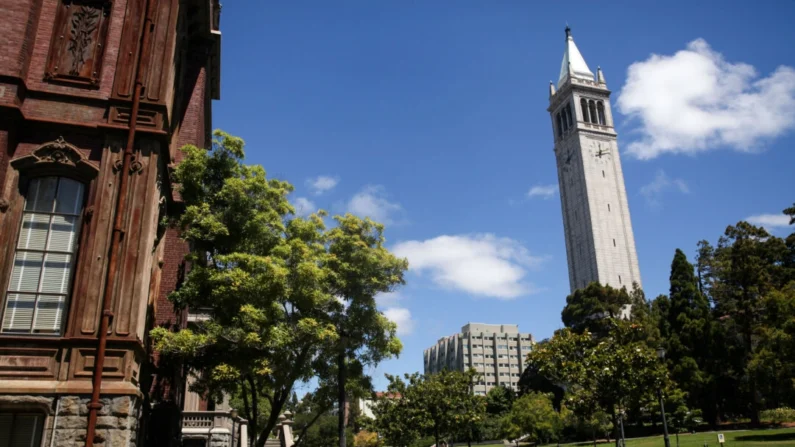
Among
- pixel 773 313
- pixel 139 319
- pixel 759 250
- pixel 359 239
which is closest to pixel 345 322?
pixel 359 239

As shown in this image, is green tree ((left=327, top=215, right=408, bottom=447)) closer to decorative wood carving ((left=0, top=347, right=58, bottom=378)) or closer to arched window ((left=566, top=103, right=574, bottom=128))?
decorative wood carving ((left=0, top=347, right=58, bottom=378))

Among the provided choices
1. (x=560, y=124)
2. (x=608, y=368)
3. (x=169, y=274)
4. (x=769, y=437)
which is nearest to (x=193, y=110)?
(x=169, y=274)

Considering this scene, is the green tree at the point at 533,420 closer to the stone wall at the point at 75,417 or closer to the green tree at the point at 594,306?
the green tree at the point at 594,306

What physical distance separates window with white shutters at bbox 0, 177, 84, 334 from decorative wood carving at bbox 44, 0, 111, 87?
2523 millimetres

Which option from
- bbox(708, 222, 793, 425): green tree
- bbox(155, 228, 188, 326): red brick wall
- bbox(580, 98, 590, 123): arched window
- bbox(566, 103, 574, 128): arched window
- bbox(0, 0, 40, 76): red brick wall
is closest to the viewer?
bbox(0, 0, 40, 76): red brick wall

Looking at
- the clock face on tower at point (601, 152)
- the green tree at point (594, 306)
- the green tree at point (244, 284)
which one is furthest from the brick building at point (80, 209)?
the clock face on tower at point (601, 152)

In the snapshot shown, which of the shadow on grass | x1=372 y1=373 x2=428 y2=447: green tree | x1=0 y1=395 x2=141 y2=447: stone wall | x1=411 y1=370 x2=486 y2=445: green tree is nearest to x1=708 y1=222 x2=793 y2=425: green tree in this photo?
the shadow on grass

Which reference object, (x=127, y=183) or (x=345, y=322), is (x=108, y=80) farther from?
(x=345, y=322)

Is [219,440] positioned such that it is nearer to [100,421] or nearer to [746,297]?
[100,421]

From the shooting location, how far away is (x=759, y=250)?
51062 millimetres

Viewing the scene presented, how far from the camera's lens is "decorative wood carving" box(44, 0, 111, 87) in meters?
13.7

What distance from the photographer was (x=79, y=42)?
14062 millimetres

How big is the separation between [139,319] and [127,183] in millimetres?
3000

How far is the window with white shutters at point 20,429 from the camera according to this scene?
11.2 meters
